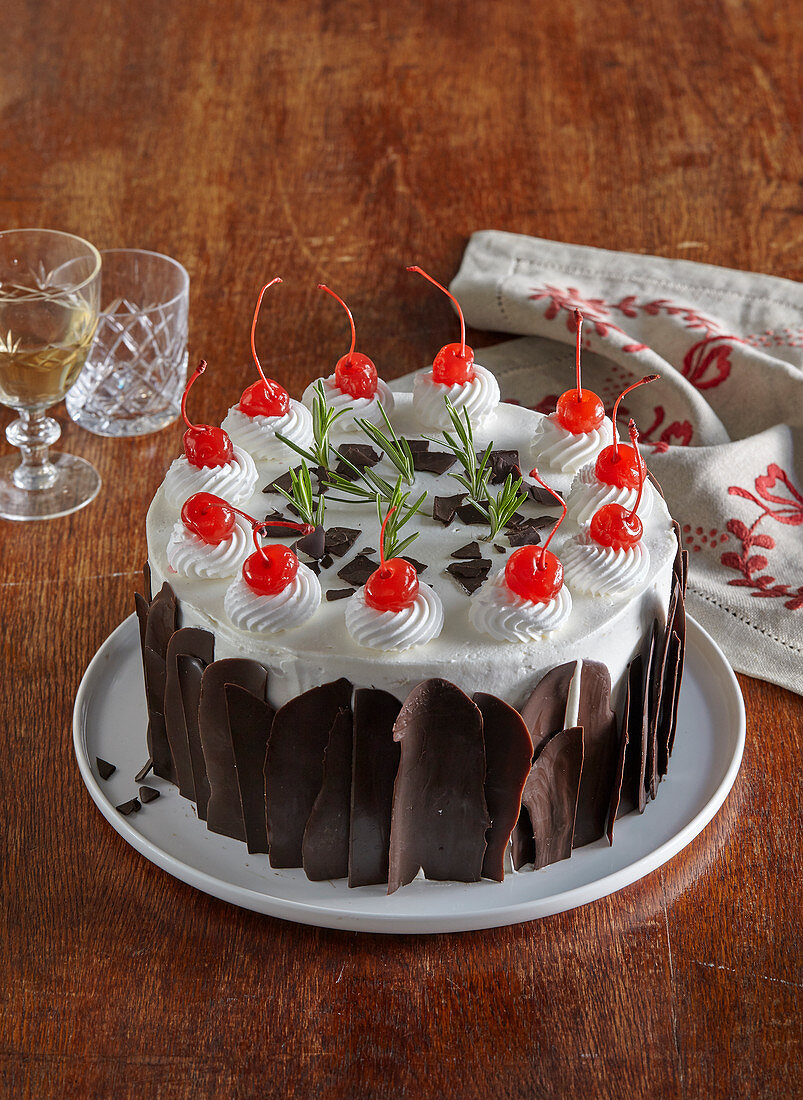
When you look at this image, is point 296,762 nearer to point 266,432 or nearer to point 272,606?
point 272,606

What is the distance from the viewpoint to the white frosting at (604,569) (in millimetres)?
1029

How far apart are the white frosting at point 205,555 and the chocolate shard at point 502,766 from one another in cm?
24

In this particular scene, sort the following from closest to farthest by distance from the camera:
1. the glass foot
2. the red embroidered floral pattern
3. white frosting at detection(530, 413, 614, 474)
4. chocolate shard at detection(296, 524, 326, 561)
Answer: chocolate shard at detection(296, 524, 326, 561) < white frosting at detection(530, 413, 614, 474) < the red embroidered floral pattern < the glass foot

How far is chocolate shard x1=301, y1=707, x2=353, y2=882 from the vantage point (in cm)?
98

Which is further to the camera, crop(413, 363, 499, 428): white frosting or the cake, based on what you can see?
crop(413, 363, 499, 428): white frosting

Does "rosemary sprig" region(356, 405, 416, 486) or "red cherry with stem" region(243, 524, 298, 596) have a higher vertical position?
"red cherry with stem" region(243, 524, 298, 596)

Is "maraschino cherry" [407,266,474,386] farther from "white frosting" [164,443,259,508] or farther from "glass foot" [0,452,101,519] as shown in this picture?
"glass foot" [0,452,101,519]

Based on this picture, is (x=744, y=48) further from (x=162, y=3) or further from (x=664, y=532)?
(x=664, y=532)

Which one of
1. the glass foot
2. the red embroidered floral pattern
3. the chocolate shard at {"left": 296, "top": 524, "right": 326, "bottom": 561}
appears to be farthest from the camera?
the glass foot

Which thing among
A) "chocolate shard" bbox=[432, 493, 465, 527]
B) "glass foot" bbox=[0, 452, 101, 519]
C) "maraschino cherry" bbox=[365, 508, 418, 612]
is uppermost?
"maraschino cherry" bbox=[365, 508, 418, 612]

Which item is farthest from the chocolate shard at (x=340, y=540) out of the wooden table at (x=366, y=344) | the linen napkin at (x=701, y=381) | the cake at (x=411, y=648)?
the linen napkin at (x=701, y=381)

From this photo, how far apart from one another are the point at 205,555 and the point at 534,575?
276 mm

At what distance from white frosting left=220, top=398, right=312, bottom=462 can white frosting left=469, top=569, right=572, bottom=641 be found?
0.99ft

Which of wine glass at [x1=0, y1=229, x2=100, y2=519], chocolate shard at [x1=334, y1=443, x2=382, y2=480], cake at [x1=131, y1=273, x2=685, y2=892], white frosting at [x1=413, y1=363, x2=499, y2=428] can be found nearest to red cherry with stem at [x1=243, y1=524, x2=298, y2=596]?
cake at [x1=131, y1=273, x2=685, y2=892]
